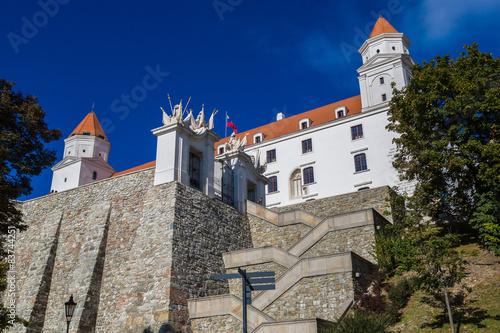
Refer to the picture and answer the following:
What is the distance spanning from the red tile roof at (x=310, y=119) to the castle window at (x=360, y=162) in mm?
4467

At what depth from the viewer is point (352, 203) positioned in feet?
85.9

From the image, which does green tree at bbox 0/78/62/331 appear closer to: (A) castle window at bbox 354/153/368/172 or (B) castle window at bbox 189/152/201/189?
(B) castle window at bbox 189/152/201/189

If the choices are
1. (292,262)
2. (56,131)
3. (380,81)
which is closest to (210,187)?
(292,262)

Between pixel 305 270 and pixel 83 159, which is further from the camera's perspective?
pixel 83 159

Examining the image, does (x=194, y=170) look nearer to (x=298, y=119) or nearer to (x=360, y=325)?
(x=360, y=325)

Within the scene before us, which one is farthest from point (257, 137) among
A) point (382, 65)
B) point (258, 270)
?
point (258, 270)

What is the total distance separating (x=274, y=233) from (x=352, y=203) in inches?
194

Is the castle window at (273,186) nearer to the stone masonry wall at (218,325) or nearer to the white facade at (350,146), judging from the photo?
the white facade at (350,146)

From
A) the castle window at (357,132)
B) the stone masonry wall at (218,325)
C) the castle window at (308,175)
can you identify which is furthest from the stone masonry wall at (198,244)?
the castle window at (357,132)

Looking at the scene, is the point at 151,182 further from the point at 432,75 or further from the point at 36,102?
the point at 432,75

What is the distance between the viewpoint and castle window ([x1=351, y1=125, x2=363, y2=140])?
4050 centimetres

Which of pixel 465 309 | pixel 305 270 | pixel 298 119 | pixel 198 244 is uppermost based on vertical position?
pixel 298 119

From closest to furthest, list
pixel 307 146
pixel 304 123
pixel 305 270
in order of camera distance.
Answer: pixel 305 270
pixel 307 146
pixel 304 123

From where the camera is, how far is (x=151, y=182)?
22016 millimetres
